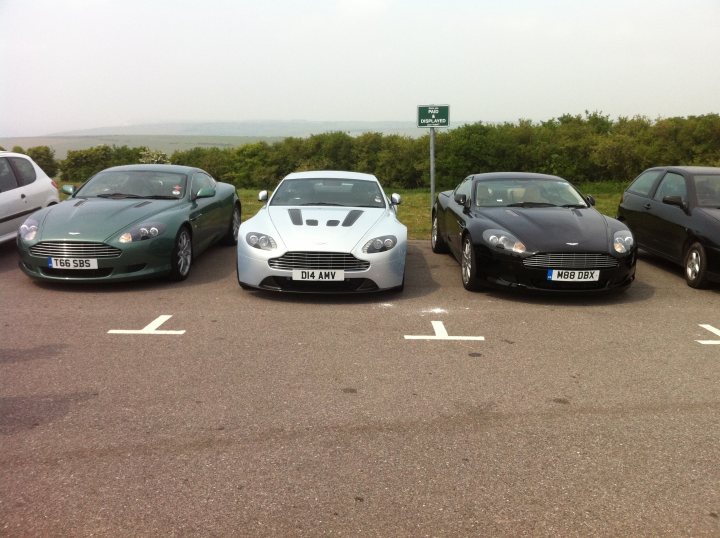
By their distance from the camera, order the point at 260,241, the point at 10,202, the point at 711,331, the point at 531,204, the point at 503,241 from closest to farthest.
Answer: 1. the point at 711,331
2. the point at 260,241
3. the point at 503,241
4. the point at 531,204
5. the point at 10,202

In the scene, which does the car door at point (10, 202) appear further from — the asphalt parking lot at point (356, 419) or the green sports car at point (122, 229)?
the asphalt parking lot at point (356, 419)

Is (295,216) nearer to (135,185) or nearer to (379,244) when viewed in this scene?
(379,244)

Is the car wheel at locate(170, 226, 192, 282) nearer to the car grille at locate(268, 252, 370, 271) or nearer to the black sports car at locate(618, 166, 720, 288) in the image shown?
the car grille at locate(268, 252, 370, 271)

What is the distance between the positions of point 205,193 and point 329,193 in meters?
1.70

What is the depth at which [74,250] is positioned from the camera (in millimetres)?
7387

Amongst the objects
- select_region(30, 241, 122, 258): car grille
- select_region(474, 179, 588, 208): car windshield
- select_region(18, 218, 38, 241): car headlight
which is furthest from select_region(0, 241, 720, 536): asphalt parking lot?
select_region(474, 179, 588, 208): car windshield

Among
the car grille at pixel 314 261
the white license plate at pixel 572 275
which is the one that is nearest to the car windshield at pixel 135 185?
the car grille at pixel 314 261

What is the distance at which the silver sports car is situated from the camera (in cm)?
696

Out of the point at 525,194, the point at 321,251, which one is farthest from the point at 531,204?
the point at 321,251

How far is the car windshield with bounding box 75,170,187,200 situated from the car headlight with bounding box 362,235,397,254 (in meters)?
3.14

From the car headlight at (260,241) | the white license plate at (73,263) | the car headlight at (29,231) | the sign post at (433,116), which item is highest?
the sign post at (433,116)

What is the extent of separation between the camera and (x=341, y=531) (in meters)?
2.85

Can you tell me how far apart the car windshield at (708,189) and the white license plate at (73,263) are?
7.28m

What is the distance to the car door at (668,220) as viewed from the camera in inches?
335
